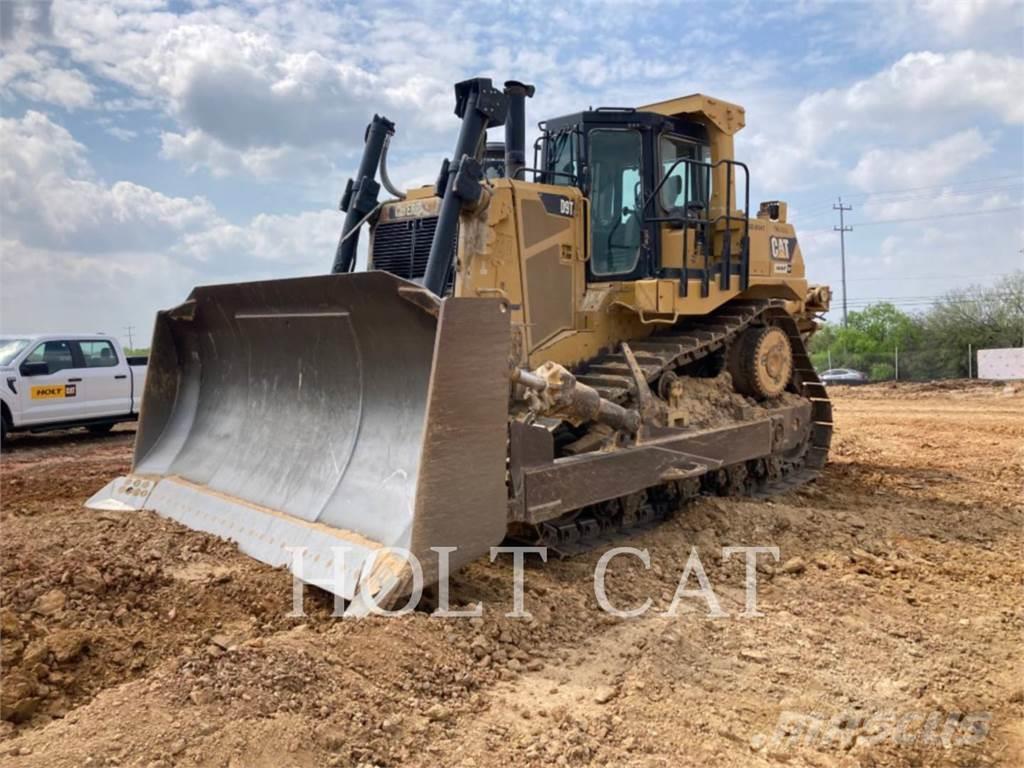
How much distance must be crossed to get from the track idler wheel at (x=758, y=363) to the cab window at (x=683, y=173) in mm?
1269

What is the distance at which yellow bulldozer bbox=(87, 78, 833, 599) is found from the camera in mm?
4270

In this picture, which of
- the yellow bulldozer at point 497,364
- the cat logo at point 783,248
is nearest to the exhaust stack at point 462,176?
the yellow bulldozer at point 497,364

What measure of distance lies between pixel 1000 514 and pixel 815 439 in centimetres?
190

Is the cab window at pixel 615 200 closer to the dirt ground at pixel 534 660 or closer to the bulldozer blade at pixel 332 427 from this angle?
the dirt ground at pixel 534 660

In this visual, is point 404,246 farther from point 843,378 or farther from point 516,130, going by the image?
point 843,378

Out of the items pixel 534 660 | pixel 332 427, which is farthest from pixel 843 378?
pixel 534 660

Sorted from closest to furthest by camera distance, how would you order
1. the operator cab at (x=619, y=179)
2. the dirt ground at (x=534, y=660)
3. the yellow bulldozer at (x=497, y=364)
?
the dirt ground at (x=534, y=660), the yellow bulldozer at (x=497, y=364), the operator cab at (x=619, y=179)

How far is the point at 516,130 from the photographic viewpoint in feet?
21.7

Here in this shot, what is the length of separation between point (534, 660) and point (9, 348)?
1117 centimetres

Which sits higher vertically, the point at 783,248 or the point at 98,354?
the point at 783,248

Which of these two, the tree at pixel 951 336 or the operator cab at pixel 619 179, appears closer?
the operator cab at pixel 619 179

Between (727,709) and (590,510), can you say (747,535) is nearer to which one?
(590,510)

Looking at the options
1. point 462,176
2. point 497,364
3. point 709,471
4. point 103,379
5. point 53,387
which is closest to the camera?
point 497,364

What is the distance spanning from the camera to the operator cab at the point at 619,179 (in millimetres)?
6656
